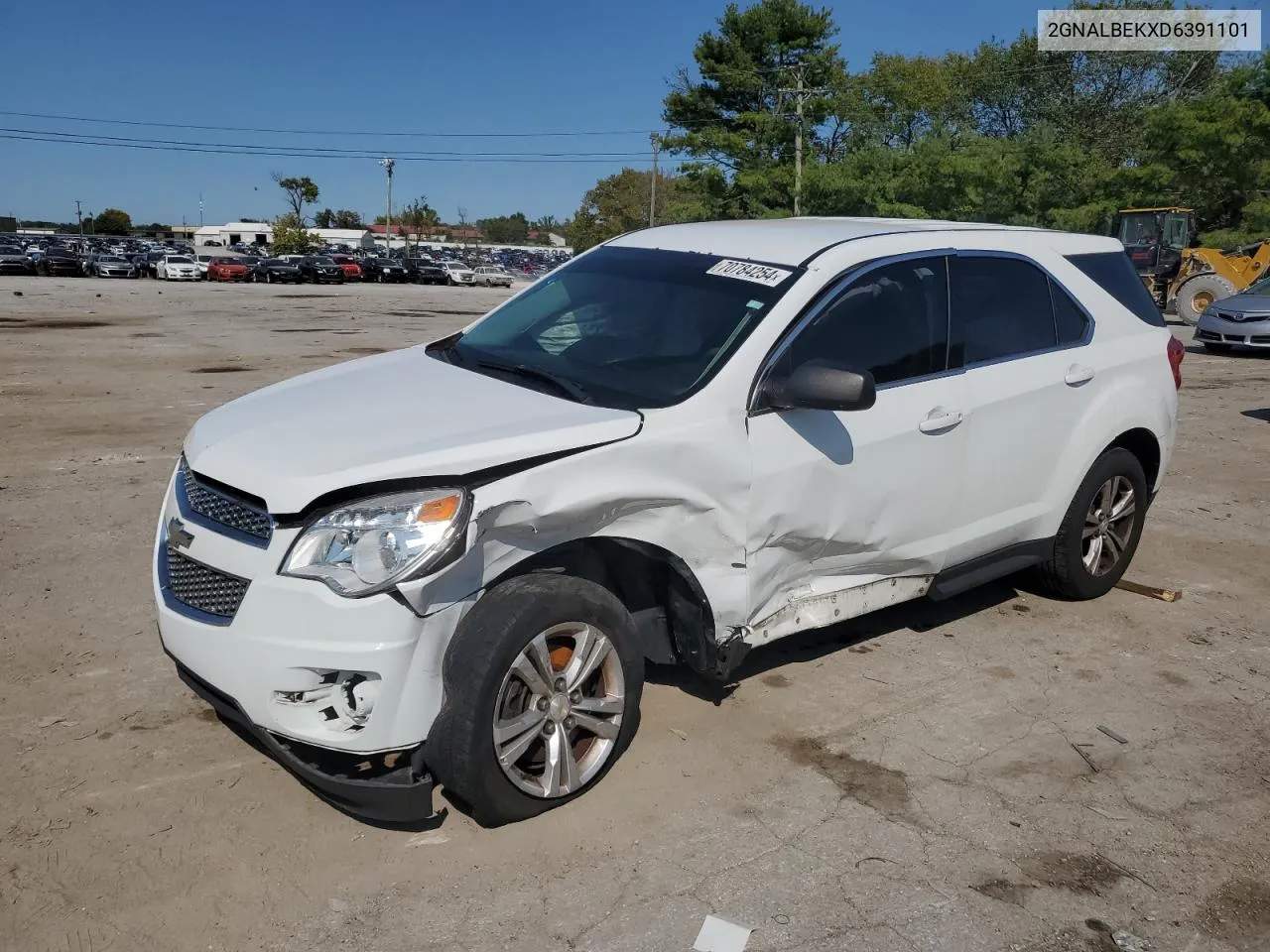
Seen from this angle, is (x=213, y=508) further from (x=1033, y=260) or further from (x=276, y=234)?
(x=276, y=234)

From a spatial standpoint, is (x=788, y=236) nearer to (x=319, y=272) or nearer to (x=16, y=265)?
(x=319, y=272)

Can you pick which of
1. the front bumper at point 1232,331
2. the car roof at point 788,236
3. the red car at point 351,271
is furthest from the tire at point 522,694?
the red car at point 351,271

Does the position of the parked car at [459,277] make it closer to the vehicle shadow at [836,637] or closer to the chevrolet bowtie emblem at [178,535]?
the vehicle shadow at [836,637]

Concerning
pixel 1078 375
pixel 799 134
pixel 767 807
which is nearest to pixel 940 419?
pixel 1078 375

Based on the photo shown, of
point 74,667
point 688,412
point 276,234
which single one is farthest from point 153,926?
point 276,234

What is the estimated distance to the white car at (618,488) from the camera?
116 inches

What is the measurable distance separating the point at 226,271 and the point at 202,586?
2069 inches

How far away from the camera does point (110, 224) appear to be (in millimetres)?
150750

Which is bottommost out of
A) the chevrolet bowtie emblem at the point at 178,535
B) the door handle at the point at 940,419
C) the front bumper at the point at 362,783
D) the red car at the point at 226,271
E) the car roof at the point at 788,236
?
the front bumper at the point at 362,783

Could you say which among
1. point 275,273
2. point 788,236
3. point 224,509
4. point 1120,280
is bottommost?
point 224,509

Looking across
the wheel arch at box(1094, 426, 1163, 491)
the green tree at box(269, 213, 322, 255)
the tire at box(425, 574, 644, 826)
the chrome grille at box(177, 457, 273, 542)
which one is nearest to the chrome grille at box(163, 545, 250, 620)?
the chrome grille at box(177, 457, 273, 542)

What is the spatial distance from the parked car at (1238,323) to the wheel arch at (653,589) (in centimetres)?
1670

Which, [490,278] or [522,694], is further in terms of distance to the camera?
[490,278]

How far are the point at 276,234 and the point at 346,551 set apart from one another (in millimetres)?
105833
